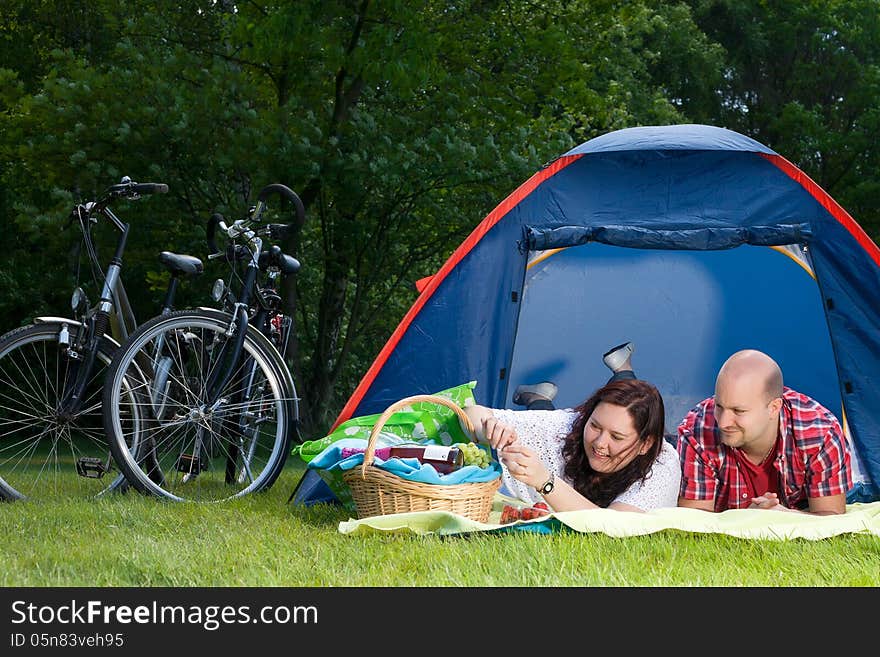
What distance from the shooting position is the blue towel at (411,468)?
2900mm

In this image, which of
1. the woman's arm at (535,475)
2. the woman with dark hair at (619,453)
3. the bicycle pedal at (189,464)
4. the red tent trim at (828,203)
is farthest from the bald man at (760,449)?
the bicycle pedal at (189,464)

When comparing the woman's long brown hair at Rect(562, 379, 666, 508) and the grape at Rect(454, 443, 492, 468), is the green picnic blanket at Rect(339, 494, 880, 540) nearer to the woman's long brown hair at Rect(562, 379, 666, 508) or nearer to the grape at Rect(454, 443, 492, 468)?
the woman's long brown hair at Rect(562, 379, 666, 508)

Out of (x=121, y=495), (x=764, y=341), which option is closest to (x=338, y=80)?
(x=764, y=341)

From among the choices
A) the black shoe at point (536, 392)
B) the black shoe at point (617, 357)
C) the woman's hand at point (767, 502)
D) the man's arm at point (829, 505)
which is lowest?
the woman's hand at point (767, 502)

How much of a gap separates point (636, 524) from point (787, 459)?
68 cm

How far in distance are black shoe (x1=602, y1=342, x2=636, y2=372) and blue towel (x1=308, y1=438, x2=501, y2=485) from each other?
133cm

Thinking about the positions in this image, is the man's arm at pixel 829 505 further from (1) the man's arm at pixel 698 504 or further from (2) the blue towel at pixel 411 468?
(2) the blue towel at pixel 411 468

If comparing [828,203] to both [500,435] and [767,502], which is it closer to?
[767,502]

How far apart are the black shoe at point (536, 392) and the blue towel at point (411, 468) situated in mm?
1085

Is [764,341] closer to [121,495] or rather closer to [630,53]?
[121,495]

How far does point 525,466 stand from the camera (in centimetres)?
286

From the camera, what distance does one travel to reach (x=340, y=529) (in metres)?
2.79

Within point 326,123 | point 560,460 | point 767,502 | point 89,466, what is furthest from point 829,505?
point 326,123
